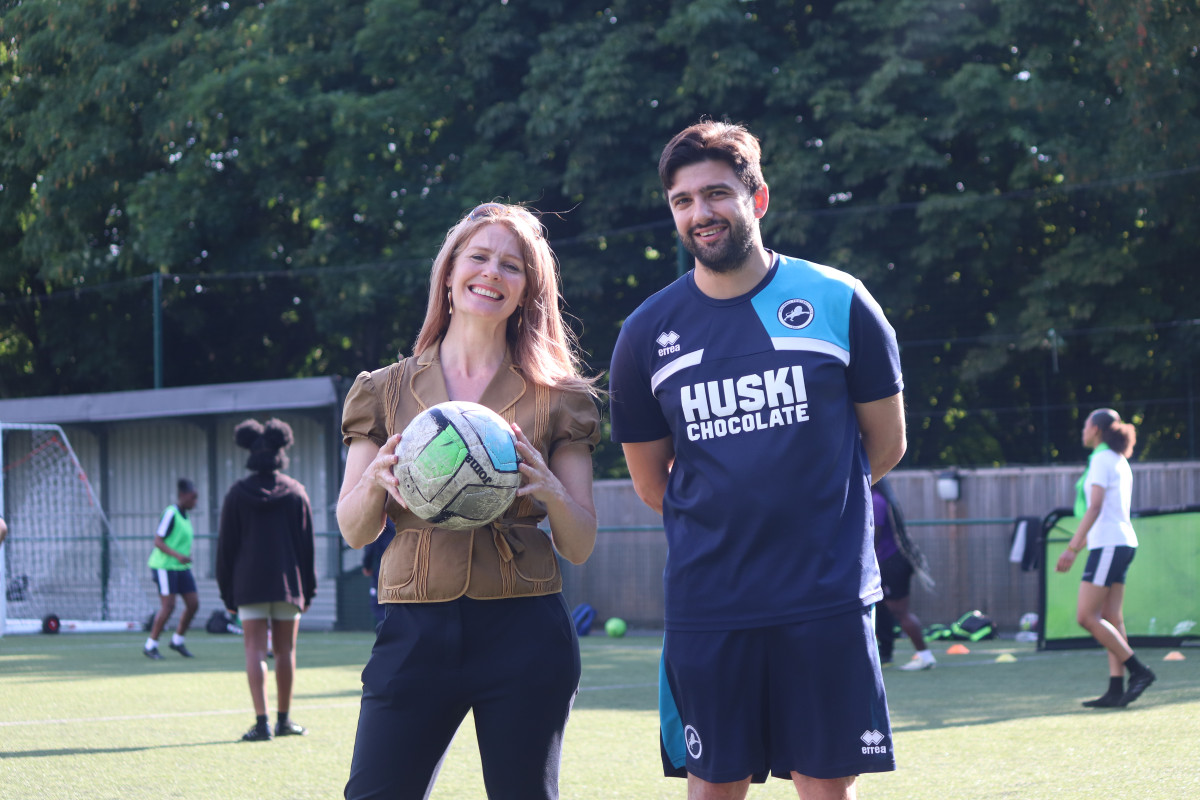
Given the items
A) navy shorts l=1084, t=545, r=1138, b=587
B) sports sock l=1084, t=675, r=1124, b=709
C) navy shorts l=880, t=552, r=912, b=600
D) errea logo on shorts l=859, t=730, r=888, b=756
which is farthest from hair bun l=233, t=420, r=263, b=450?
errea logo on shorts l=859, t=730, r=888, b=756

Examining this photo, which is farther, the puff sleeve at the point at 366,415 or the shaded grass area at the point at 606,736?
the shaded grass area at the point at 606,736

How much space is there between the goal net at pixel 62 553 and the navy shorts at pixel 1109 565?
55.2 ft

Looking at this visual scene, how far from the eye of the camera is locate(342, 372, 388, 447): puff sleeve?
3.89 m

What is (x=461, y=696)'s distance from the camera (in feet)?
12.1

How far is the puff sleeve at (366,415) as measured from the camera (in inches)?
153

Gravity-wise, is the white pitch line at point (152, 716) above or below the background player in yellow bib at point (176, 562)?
below

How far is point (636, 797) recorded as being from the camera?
6934 mm

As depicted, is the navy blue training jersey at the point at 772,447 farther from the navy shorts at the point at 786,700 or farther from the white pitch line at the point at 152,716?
the white pitch line at the point at 152,716

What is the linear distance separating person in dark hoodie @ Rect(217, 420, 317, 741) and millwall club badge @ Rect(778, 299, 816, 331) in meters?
6.16

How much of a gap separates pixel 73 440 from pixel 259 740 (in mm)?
17395

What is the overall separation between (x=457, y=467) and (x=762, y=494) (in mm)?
838

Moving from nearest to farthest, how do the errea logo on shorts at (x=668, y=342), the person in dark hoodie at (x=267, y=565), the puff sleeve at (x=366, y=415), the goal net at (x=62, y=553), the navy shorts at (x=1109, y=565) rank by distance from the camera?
1. the puff sleeve at (x=366, y=415)
2. the errea logo on shorts at (x=668, y=342)
3. the person in dark hoodie at (x=267, y=565)
4. the navy shorts at (x=1109, y=565)
5. the goal net at (x=62, y=553)

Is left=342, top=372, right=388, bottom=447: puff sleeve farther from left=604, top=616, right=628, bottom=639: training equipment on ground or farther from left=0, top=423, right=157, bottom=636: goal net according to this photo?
left=0, top=423, right=157, bottom=636: goal net

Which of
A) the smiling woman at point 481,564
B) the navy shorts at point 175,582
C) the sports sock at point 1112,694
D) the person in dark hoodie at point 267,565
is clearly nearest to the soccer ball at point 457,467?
the smiling woman at point 481,564
